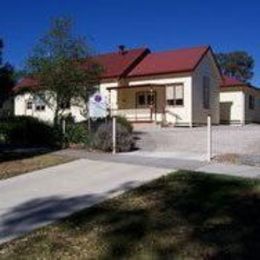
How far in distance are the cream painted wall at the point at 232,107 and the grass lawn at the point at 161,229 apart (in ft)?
101

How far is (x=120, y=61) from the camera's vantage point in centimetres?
4112

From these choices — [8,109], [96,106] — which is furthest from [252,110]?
[96,106]

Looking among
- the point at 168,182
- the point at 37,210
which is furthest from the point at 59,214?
the point at 168,182

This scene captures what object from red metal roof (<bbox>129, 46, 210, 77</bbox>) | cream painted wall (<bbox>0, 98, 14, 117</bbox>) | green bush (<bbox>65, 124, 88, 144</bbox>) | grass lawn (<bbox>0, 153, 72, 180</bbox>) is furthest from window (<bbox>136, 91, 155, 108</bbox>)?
grass lawn (<bbox>0, 153, 72, 180</bbox>)

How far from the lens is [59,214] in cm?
1167

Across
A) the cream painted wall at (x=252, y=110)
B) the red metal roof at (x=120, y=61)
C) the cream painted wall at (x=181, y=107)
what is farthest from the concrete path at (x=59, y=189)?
the cream painted wall at (x=252, y=110)

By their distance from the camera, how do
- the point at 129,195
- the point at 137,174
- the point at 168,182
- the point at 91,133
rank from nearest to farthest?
the point at 129,195 → the point at 168,182 → the point at 137,174 → the point at 91,133

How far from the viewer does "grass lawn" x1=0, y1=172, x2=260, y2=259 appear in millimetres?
9109

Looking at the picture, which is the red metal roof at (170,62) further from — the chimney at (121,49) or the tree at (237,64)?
the tree at (237,64)

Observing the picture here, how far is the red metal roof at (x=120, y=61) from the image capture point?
129ft

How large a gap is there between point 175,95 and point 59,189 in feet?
76.5

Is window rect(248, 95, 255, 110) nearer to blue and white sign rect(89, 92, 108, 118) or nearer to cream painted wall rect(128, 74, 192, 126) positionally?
cream painted wall rect(128, 74, 192, 126)

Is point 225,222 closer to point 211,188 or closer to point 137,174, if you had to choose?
point 211,188

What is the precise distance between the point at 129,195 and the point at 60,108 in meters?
15.0
